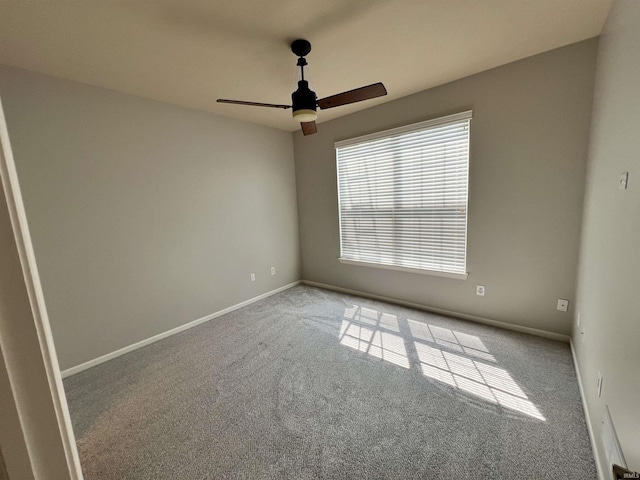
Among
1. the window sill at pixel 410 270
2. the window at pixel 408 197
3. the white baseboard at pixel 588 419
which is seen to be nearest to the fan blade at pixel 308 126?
the window at pixel 408 197

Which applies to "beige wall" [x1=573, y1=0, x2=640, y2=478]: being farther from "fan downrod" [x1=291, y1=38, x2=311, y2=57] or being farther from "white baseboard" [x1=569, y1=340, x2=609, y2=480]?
"fan downrod" [x1=291, y1=38, x2=311, y2=57]

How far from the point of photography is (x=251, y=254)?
380 centimetres

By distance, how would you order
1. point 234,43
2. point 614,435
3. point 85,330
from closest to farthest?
point 614,435
point 234,43
point 85,330

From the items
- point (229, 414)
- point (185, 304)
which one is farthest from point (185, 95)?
point (229, 414)

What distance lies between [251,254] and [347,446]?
107 inches

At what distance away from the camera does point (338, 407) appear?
1842 millimetres

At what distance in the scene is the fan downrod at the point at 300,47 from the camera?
6.41 ft

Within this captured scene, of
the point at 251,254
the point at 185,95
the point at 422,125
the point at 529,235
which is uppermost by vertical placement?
the point at 185,95

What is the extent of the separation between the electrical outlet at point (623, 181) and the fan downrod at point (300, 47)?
80.7 inches

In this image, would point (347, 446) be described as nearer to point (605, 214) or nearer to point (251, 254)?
point (605, 214)

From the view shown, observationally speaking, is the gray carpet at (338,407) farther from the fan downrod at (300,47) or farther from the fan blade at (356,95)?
the fan downrod at (300,47)

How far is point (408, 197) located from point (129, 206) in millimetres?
3048

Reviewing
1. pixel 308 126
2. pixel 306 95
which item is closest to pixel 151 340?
pixel 308 126

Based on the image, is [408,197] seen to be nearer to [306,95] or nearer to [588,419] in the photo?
[306,95]
